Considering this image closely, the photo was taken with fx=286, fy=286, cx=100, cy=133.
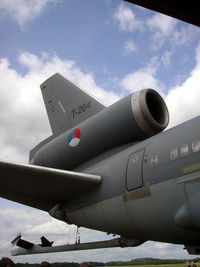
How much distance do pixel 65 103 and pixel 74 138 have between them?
2228mm

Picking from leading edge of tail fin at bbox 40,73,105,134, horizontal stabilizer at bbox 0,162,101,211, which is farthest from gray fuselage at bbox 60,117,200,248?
leading edge of tail fin at bbox 40,73,105,134

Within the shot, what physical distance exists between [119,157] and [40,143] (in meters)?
4.24

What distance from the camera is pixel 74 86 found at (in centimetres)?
1046

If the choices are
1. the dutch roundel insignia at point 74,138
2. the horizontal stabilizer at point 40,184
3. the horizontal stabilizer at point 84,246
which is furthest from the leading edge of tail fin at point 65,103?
the horizontal stabilizer at point 84,246

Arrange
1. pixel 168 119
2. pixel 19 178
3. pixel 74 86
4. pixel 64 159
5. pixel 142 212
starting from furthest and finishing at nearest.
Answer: pixel 74 86 < pixel 64 159 < pixel 168 119 < pixel 19 178 < pixel 142 212

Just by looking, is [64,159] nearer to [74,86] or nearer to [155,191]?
[74,86]

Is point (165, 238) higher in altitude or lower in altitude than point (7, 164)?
lower

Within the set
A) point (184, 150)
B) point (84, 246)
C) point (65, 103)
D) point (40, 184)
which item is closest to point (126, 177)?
point (184, 150)

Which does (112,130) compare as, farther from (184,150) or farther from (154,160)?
(184,150)

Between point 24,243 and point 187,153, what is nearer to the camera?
point 187,153

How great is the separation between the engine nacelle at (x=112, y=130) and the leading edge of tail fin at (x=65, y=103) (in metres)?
1.08

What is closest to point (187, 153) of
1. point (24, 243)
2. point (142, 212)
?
point (142, 212)

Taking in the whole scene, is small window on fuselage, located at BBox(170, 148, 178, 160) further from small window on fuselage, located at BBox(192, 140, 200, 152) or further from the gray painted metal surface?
small window on fuselage, located at BBox(192, 140, 200, 152)

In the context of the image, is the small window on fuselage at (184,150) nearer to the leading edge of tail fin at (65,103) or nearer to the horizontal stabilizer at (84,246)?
the horizontal stabilizer at (84,246)
